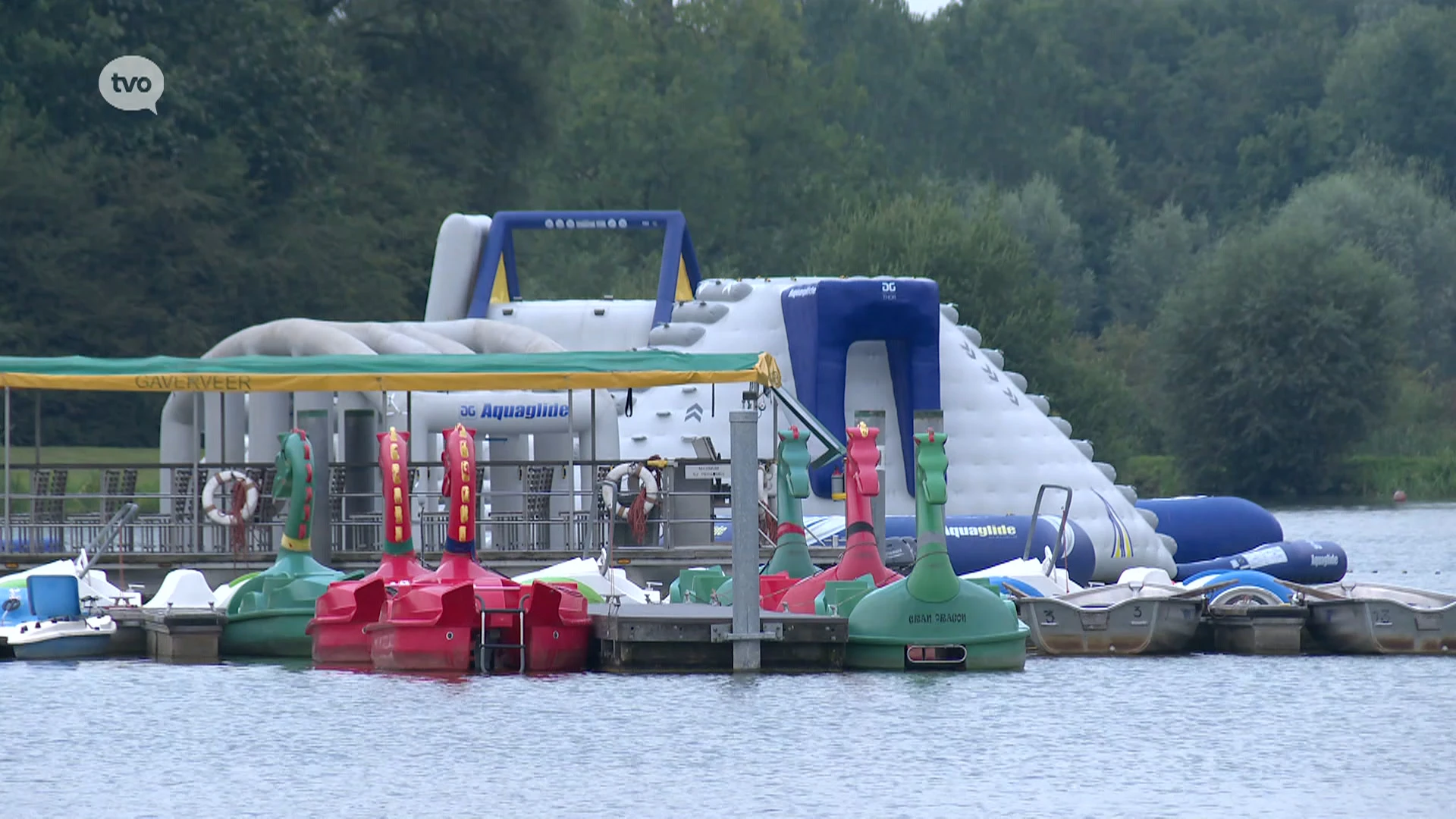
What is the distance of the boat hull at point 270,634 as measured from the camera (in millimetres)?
31797

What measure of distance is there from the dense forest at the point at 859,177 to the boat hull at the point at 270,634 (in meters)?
33.8

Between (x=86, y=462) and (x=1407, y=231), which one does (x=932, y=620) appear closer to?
(x=86, y=462)

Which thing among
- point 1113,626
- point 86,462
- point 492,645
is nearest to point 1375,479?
point 86,462

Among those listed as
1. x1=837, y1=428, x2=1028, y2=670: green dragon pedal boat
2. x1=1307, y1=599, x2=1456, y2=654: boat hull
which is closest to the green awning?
x1=837, y1=428, x2=1028, y2=670: green dragon pedal boat

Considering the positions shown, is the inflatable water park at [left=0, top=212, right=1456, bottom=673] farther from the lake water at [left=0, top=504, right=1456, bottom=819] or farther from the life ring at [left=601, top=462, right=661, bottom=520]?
the lake water at [left=0, top=504, right=1456, bottom=819]

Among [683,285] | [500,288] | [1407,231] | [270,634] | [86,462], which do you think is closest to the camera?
[270,634]

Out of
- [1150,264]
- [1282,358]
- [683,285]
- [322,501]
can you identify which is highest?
[1150,264]

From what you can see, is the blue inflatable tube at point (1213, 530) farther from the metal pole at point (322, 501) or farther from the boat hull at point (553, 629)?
the boat hull at point (553, 629)

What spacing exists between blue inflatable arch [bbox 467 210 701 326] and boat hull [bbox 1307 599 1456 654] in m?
18.5

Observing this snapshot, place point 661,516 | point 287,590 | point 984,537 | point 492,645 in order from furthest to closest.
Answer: point 984,537 → point 661,516 → point 287,590 → point 492,645

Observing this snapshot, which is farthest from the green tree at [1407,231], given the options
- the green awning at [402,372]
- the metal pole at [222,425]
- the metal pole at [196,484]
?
the green awning at [402,372]

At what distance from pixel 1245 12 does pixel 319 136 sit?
64.6 meters

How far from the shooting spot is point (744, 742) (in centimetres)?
2564

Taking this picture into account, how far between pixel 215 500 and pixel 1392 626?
48.4 feet
